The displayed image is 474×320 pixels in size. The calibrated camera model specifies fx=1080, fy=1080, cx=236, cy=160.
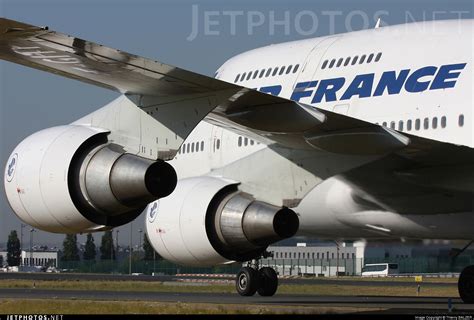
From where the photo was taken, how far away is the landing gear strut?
2639 centimetres

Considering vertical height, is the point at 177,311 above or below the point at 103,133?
below

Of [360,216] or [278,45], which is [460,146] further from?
[278,45]

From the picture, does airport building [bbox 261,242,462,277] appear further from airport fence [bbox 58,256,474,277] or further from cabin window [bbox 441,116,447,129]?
cabin window [bbox 441,116,447,129]

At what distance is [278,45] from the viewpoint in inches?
981

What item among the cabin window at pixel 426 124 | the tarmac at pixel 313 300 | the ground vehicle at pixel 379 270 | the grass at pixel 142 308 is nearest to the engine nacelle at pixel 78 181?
the grass at pixel 142 308

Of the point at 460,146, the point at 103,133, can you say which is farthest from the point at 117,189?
the point at 460,146

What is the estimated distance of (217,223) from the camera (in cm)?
2144

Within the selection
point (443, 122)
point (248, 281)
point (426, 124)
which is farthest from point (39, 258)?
point (443, 122)

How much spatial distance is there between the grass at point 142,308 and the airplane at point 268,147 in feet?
3.56

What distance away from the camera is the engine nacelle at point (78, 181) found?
17453 millimetres

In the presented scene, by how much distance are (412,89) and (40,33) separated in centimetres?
824

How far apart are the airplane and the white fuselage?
3cm

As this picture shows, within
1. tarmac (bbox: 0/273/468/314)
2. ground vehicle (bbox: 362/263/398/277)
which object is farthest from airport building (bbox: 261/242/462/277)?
tarmac (bbox: 0/273/468/314)

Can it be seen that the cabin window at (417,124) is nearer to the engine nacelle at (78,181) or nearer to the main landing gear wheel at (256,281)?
the engine nacelle at (78,181)
